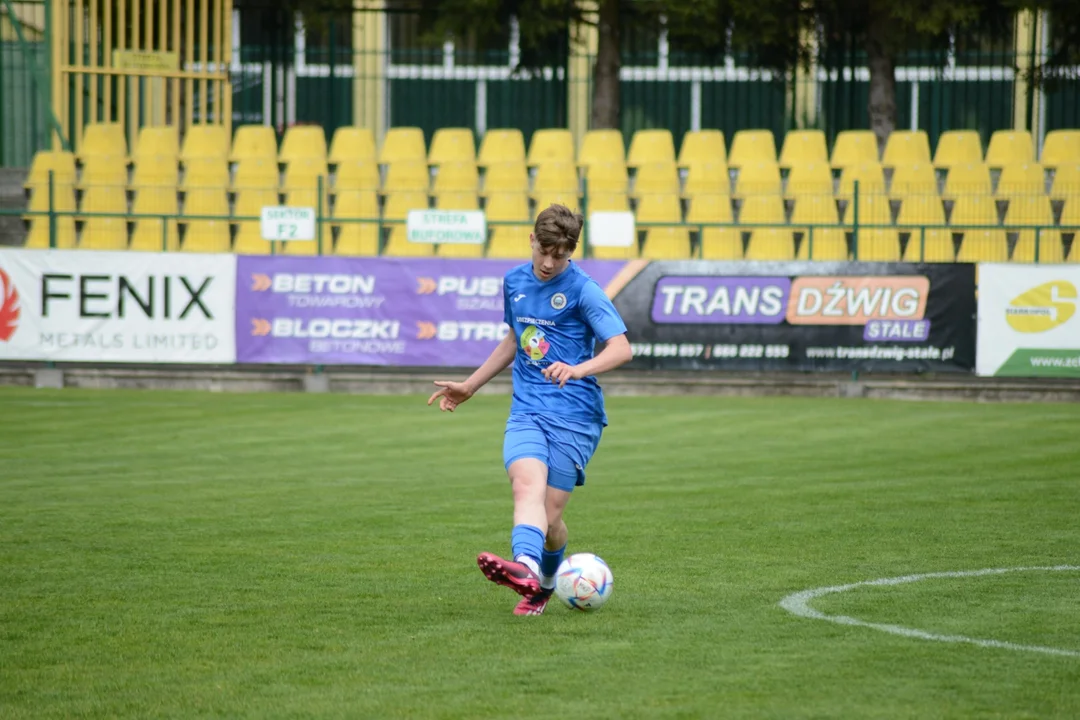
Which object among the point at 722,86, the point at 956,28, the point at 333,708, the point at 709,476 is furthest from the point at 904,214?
the point at 333,708

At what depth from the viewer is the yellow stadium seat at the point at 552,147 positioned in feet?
80.1

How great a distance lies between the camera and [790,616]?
6691mm

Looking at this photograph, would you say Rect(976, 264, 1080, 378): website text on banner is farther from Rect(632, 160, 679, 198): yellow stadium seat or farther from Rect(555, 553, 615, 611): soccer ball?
Rect(555, 553, 615, 611): soccer ball

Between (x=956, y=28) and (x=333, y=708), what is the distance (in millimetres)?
23225

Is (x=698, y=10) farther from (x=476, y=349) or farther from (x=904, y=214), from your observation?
(x=476, y=349)

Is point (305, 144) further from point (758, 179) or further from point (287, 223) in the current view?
point (758, 179)

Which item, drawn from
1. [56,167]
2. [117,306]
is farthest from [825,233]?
[56,167]

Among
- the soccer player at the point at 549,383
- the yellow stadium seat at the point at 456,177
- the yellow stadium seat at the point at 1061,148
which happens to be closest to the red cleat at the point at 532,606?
the soccer player at the point at 549,383

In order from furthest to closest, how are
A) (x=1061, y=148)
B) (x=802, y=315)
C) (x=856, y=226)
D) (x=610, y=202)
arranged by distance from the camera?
(x=1061, y=148) → (x=610, y=202) → (x=856, y=226) → (x=802, y=315)

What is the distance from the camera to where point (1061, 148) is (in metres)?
23.5

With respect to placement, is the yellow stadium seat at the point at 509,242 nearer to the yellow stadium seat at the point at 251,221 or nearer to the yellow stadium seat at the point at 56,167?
the yellow stadium seat at the point at 251,221

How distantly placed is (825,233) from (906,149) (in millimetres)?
3607

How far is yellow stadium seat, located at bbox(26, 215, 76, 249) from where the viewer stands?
22.2 m

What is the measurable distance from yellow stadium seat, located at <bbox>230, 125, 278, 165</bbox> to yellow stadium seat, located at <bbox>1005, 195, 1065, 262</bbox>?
12.1 m
